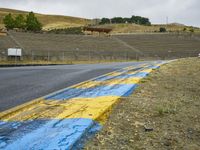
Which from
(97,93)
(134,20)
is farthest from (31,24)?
(97,93)

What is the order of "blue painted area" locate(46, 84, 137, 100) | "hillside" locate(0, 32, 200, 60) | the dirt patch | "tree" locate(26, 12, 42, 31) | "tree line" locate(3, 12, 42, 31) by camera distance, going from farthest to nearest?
"tree" locate(26, 12, 42, 31) → "tree line" locate(3, 12, 42, 31) → "hillside" locate(0, 32, 200, 60) → "blue painted area" locate(46, 84, 137, 100) → the dirt patch

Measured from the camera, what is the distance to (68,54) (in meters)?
65.1

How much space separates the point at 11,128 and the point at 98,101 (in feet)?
7.91

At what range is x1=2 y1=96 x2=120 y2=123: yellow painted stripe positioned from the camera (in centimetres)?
617

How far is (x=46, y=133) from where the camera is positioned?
5168 millimetres

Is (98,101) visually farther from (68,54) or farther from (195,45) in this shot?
(195,45)

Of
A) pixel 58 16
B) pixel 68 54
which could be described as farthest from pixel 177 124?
pixel 58 16

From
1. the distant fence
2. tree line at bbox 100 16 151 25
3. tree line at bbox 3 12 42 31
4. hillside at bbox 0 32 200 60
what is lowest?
the distant fence

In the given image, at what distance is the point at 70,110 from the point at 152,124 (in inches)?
55.4

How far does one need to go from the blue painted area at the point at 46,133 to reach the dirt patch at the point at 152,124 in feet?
0.63

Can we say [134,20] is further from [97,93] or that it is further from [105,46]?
[97,93]

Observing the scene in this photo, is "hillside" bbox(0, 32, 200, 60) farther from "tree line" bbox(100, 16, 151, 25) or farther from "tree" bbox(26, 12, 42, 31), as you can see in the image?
"tree line" bbox(100, 16, 151, 25)

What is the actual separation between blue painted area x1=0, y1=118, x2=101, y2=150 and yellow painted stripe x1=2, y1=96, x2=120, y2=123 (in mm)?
296

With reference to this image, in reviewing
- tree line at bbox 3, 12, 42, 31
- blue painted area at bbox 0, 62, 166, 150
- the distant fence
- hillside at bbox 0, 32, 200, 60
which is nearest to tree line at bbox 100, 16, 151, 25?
tree line at bbox 3, 12, 42, 31
